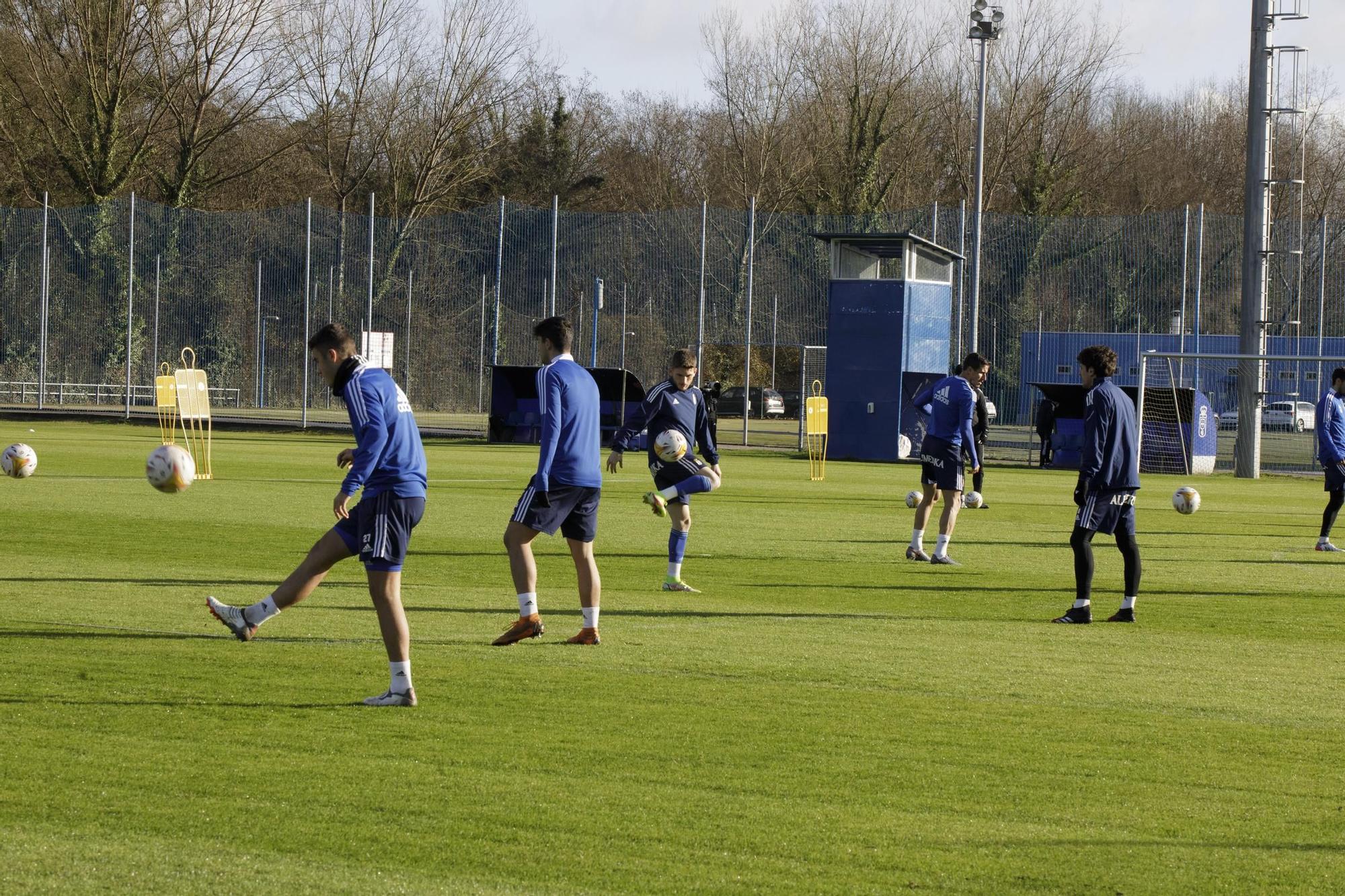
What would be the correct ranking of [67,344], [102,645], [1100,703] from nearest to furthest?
[1100,703] < [102,645] < [67,344]

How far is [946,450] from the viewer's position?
16016 millimetres

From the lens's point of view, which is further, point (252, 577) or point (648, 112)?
point (648, 112)

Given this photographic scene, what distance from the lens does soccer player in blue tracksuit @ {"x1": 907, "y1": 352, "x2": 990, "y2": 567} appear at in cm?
1596

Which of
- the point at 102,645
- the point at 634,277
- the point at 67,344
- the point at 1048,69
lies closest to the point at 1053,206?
the point at 1048,69

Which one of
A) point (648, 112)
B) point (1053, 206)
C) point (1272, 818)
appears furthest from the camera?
point (648, 112)

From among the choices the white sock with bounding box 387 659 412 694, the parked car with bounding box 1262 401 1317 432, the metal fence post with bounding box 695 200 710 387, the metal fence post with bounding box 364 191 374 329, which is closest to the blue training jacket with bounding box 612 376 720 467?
the white sock with bounding box 387 659 412 694

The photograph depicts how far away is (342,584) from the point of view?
12930mm

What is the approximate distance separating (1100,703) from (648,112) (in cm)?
6406

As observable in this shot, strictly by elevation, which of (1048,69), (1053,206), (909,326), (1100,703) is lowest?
(1100,703)

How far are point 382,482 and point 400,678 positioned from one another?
3.25 feet

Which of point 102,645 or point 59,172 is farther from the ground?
point 59,172

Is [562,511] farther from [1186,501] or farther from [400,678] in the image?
[1186,501]

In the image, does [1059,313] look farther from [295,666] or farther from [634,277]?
[295,666]

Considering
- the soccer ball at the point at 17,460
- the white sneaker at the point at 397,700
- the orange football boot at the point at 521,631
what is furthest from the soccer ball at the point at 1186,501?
the soccer ball at the point at 17,460
